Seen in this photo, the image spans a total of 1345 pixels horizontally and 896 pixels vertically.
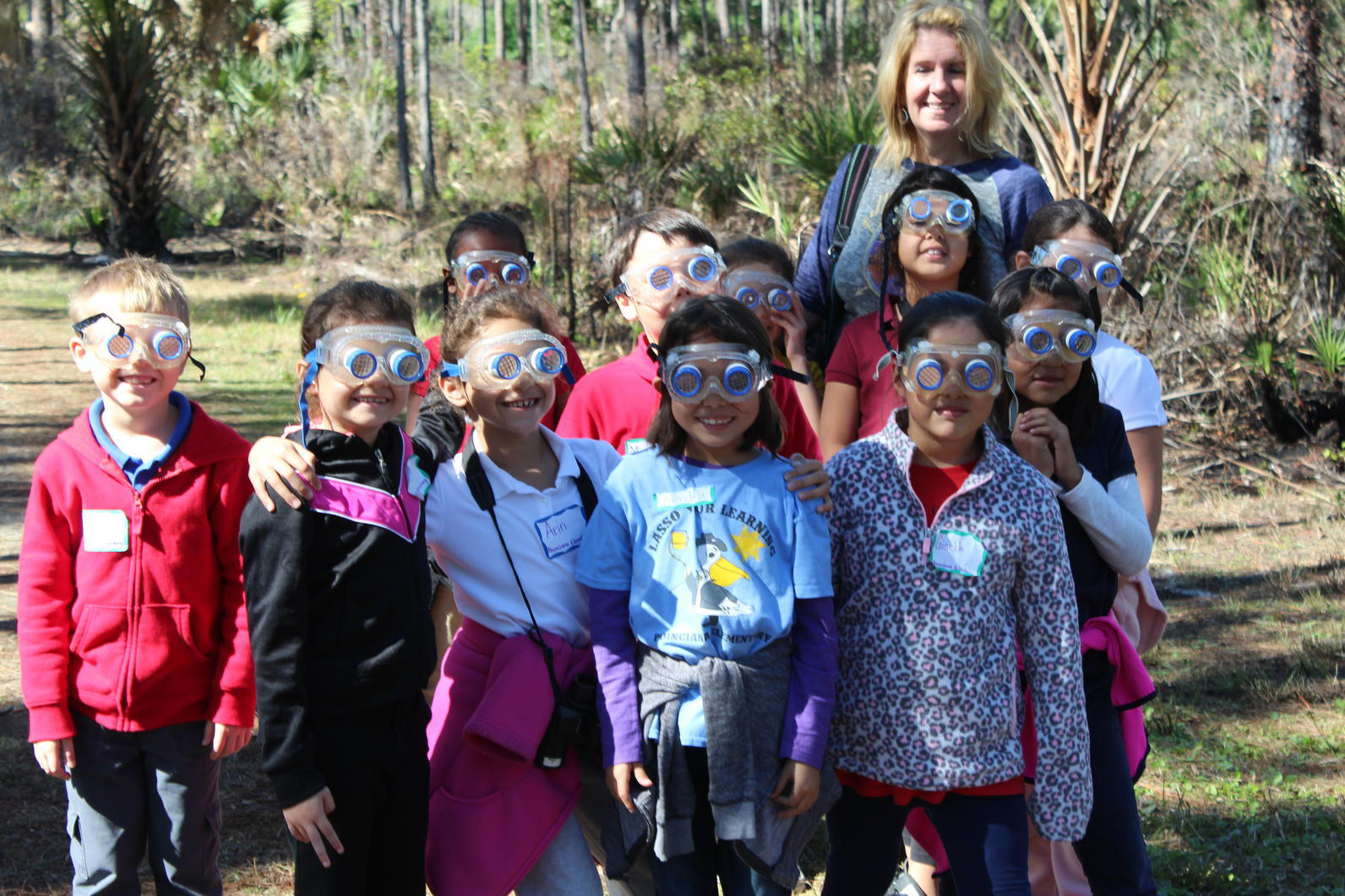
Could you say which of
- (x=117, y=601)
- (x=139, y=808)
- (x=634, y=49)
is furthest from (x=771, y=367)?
(x=634, y=49)

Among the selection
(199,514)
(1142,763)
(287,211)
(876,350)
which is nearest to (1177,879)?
(1142,763)

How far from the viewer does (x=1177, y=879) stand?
3688 mm

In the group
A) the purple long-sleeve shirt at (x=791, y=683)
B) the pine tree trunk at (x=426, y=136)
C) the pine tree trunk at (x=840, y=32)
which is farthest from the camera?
the pine tree trunk at (x=426, y=136)

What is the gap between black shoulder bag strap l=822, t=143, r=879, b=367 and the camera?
3.67m

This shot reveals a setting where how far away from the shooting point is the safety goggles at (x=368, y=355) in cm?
263

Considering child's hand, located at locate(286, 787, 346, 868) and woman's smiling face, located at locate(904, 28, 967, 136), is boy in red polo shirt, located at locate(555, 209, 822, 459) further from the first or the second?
child's hand, located at locate(286, 787, 346, 868)

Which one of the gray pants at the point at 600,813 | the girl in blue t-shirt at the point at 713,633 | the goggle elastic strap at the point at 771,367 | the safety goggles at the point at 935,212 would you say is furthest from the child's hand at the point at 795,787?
the safety goggles at the point at 935,212

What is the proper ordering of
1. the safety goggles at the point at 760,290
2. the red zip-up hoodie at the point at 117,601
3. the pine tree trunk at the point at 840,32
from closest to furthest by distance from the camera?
the red zip-up hoodie at the point at 117,601 < the safety goggles at the point at 760,290 < the pine tree trunk at the point at 840,32

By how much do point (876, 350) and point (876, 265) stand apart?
0.35m

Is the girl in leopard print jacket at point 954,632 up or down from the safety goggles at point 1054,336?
down

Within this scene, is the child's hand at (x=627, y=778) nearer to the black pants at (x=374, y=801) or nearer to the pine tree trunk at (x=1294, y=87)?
the black pants at (x=374, y=801)

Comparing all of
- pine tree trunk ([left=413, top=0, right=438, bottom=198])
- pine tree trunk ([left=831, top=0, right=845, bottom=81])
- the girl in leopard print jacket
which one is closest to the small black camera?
the girl in leopard print jacket

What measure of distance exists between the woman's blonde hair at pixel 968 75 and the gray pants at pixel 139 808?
251cm

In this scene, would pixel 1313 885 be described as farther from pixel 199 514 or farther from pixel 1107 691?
pixel 199 514
